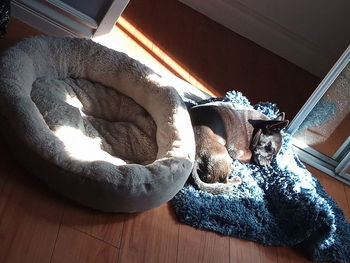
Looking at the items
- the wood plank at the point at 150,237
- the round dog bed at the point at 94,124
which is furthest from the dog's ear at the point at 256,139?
the wood plank at the point at 150,237

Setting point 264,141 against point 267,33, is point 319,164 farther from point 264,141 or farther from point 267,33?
point 267,33

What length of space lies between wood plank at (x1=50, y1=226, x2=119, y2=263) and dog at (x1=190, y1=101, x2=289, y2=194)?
18.4 inches

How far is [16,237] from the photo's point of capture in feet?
4.45

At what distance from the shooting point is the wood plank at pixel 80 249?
139cm

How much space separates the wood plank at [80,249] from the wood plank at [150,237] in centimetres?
5

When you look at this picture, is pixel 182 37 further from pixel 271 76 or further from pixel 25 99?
pixel 25 99

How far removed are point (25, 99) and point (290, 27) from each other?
1805mm

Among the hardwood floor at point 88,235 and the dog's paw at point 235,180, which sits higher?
the dog's paw at point 235,180

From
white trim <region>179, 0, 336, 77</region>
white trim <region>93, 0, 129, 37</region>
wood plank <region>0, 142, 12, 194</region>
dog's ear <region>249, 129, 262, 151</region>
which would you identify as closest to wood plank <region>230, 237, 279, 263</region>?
dog's ear <region>249, 129, 262, 151</region>

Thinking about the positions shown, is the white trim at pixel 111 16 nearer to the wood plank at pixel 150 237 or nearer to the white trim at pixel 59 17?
the white trim at pixel 59 17

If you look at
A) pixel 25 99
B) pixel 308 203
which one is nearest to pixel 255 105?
pixel 308 203

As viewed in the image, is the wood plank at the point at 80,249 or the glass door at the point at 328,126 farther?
the glass door at the point at 328,126

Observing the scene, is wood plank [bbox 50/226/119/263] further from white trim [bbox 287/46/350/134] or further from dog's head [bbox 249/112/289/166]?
white trim [bbox 287/46/350/134]

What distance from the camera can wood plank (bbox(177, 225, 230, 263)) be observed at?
1.64 meters
